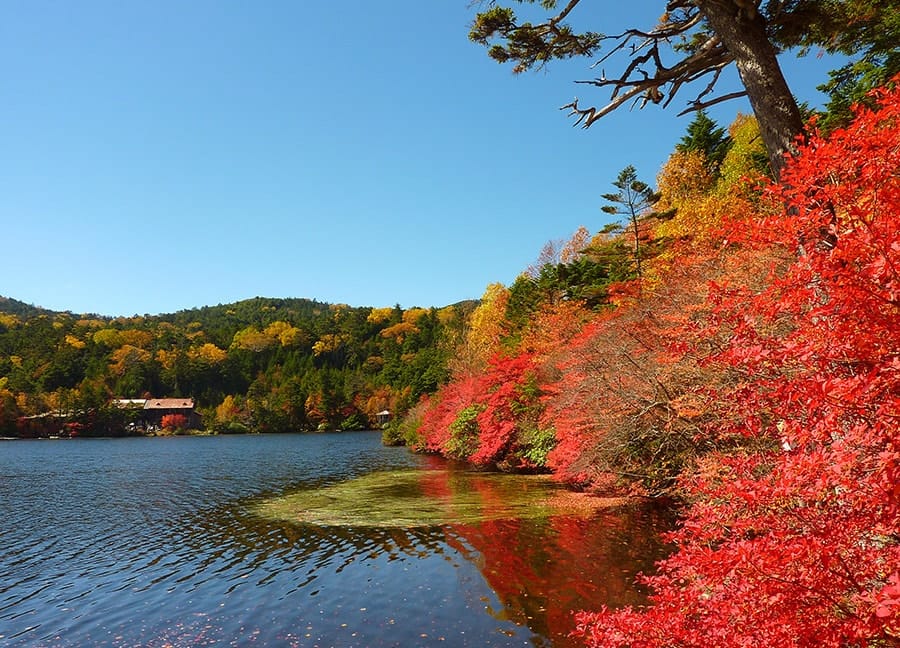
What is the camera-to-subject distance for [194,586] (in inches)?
500

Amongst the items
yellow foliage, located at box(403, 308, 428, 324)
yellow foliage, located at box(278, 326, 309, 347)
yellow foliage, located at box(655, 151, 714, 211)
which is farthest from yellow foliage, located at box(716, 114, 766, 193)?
yellow foliage, located at box(278, 326, 309, 347)

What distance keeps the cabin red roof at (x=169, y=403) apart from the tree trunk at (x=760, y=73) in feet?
361

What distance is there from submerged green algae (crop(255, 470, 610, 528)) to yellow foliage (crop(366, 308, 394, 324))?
11316 cm

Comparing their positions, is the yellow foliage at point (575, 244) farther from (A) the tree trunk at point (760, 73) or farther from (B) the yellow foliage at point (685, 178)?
(A) the tree trunk at point (760, 73)

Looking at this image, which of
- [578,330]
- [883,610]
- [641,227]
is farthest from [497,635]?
[641,227]

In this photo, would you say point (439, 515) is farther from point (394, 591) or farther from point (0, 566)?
point (0, 566)

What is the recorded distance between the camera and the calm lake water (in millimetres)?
9867

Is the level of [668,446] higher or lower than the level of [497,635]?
higher

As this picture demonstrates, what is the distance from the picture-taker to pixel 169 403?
102 metres

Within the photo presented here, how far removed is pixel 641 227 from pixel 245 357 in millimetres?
110290

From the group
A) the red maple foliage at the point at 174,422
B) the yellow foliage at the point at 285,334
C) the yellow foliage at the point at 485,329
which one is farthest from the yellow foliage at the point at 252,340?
the yellow foliage at the point at 485,329

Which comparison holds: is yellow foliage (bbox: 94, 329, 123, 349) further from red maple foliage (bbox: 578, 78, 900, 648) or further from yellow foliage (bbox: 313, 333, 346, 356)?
red maple foliage (bbox: 578, 78, 900, 648)

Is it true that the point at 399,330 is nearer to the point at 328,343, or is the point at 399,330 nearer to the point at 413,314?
the point at 413,314

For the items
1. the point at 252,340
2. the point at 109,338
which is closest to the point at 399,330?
the point at 252,340
